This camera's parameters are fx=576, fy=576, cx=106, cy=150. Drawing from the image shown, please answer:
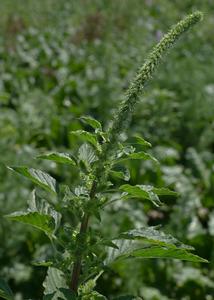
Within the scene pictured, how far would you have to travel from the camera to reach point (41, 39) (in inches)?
336

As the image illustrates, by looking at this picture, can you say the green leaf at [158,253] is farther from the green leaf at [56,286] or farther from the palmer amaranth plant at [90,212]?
the green leaf at [56,286]

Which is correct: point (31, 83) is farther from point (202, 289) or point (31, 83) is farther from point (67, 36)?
point (202, 289)

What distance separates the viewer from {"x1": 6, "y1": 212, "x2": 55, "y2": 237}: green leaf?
133 centimetres

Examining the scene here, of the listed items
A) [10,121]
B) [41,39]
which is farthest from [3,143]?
[41,39]

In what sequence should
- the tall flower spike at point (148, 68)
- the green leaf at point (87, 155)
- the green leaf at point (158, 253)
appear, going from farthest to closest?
1. the green leaf at point (87, 155)
2. the green leaf at point (158, 253)
3. the tall flower spike at point (148, 68)

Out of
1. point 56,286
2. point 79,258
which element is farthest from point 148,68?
point 56,286

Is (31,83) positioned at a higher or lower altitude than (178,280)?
higher

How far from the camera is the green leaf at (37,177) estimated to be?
1.36 metres

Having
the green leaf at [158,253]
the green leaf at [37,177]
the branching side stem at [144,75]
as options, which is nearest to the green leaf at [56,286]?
the green leaf at [158,253]

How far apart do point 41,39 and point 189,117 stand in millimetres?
3169

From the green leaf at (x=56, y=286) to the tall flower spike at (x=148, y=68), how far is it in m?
0.41

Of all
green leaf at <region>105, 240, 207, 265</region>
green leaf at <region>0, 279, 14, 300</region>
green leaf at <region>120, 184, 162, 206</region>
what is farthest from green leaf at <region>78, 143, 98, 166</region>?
green leaf at <region>0, 279, 14, 300</region>

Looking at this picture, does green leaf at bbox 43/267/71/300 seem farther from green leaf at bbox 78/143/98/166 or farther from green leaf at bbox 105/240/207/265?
green leaf at bbox 78/143/98/166

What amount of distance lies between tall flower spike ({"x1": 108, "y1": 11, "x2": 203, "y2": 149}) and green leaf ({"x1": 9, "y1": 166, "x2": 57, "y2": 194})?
257mm
